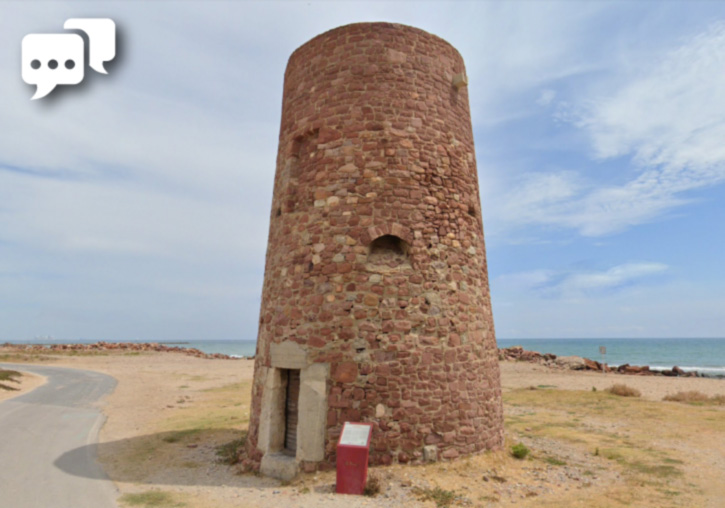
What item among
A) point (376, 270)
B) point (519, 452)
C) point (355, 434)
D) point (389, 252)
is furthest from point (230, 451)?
point (519, 452)

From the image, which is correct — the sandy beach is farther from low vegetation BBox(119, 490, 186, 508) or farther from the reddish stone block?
the reddish stone block

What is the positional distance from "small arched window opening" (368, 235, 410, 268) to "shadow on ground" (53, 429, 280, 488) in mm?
4335

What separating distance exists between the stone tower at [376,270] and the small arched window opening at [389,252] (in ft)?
0.10

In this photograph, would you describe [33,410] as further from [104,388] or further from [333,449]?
[333,449]

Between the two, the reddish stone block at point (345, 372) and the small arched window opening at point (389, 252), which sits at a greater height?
the small arched window opening at point (389, 252)

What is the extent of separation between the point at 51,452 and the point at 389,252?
9571mm

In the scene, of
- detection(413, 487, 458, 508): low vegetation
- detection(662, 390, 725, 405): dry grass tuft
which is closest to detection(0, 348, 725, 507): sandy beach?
detection(413, 487, 458, 508): low vegetation

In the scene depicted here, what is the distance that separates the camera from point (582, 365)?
35.3 meters

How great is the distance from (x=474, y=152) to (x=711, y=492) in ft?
25.3

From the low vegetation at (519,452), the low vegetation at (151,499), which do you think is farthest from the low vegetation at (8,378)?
the low vegetation at (519,452)

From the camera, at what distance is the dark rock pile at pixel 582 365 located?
33438 millimetres

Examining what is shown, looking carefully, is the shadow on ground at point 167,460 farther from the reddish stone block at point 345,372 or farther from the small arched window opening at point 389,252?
the small arched window opening at point 389,252

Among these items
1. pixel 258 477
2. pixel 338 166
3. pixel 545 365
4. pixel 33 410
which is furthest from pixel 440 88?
pixel 545 365

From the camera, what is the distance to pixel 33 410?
17.4 m
